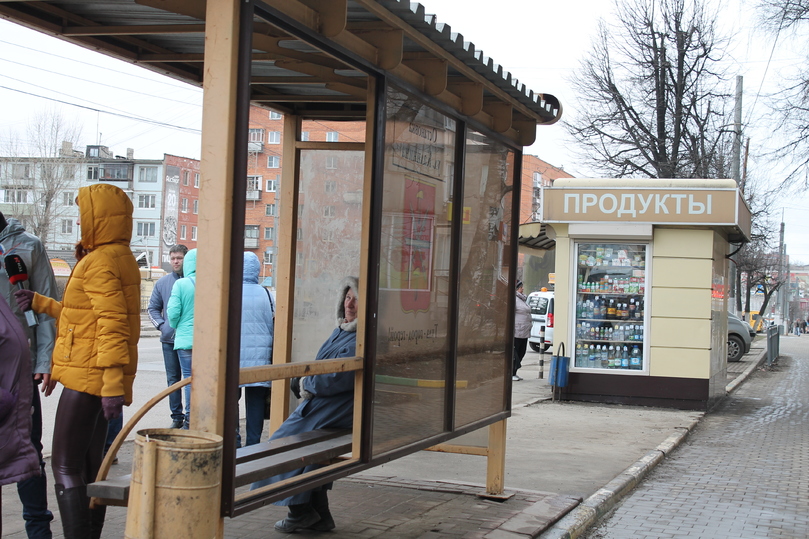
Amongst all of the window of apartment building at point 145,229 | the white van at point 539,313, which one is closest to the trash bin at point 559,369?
the white van at point 539,313

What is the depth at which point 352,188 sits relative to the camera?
675 centimetres

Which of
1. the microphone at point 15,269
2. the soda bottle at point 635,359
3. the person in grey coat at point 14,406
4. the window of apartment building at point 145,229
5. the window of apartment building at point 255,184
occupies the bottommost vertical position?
the soda bottle at point 635,359

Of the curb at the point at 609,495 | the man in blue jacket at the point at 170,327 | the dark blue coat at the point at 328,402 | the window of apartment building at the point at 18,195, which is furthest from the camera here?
the window of apartment building at the point at 18,195

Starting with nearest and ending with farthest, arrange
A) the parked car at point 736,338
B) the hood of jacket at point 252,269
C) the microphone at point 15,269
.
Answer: the microphone at point 15,269 → the hood of jacket at point 252,269 → the parked car at point 736,338

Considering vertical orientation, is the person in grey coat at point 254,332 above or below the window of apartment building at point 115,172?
below

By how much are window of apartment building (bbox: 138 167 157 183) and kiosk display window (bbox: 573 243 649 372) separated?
252ft

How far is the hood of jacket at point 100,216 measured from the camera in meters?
4.18

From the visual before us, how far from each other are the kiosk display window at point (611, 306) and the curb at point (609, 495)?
8.37 feet

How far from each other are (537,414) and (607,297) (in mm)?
2528

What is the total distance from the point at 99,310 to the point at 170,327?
417cm

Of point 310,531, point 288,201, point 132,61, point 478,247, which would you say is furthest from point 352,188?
point 310,531

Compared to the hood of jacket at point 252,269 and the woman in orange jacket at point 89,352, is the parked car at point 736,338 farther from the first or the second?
the woman in orange jacket at point 89,352

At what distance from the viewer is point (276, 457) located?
4469 millimetres

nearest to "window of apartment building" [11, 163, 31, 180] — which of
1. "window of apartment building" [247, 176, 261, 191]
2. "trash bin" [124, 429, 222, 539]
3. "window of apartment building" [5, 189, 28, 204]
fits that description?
"window of apartment building" [5, 189, 28, 204]
